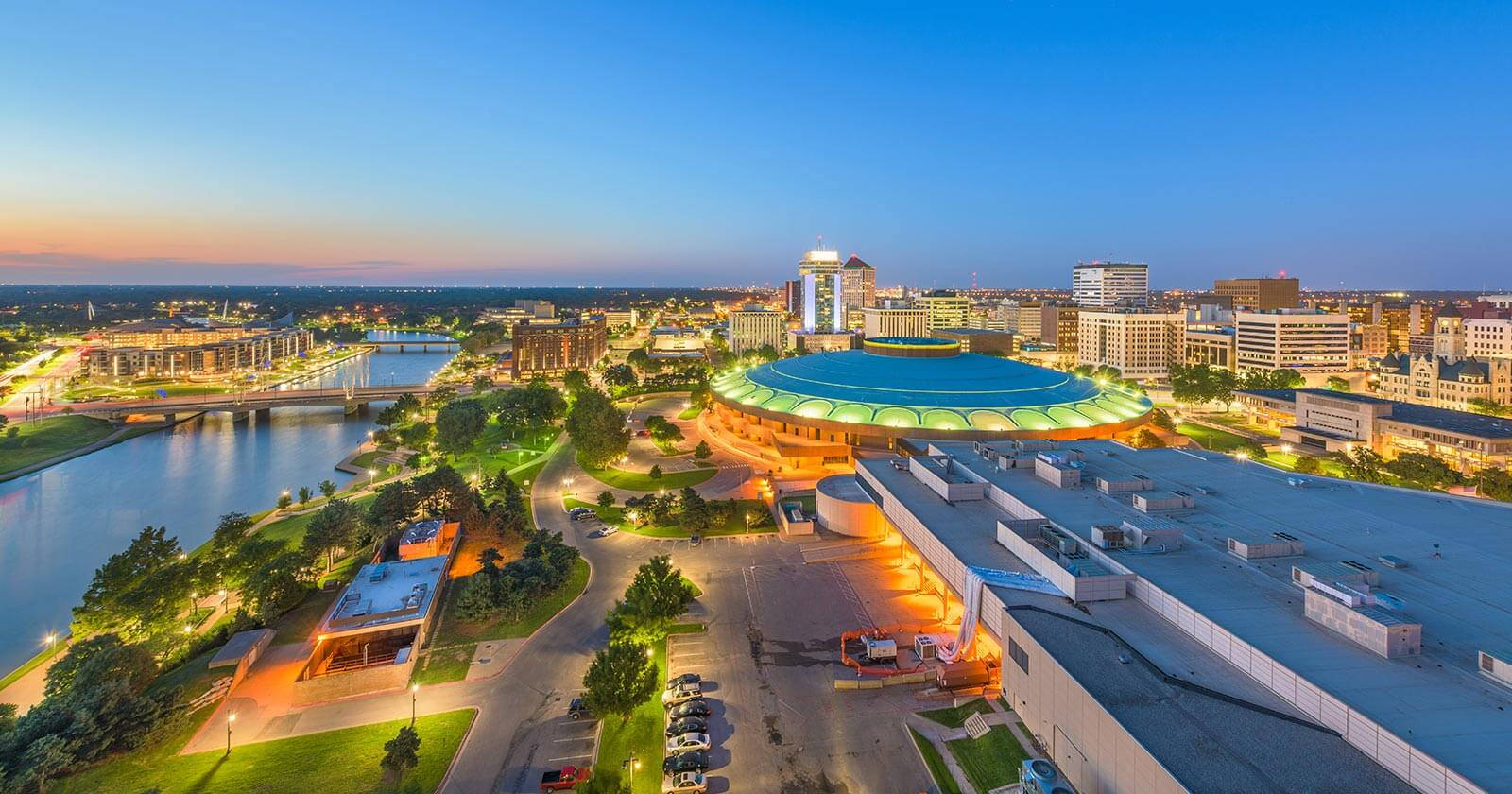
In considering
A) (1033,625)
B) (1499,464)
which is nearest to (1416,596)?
(1033,625)

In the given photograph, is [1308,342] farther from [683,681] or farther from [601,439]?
[683,681]

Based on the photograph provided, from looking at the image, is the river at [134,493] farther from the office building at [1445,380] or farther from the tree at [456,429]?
the office building at [1445,380]

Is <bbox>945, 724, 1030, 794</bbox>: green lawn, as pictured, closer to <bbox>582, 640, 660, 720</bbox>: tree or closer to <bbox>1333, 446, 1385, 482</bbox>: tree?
<bbox>582, 640, 660, 720</bbox>: tree

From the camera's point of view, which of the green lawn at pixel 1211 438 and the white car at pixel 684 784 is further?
the green lawn at pixel 1211 438

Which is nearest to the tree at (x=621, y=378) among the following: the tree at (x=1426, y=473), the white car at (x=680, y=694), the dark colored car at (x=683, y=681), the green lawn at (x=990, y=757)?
the dark colored car at (x=683, y=681)

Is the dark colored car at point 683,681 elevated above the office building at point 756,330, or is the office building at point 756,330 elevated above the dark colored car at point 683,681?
the office building at point 756,330

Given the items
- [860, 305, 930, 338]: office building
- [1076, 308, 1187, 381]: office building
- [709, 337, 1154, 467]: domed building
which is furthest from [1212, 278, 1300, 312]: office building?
[709, 337, 1154, 467]: domed building

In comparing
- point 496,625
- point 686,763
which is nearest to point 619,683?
point 686,763
